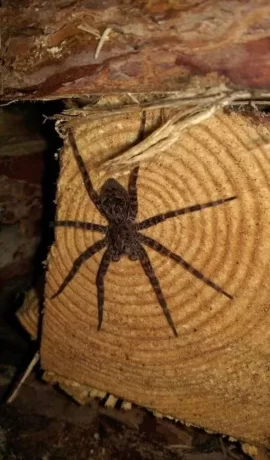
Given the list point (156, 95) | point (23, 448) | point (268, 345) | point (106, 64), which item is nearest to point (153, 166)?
point (156, 95)

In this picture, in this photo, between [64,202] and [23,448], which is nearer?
[64,202]

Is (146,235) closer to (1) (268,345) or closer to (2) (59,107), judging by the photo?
(1) (268,345)

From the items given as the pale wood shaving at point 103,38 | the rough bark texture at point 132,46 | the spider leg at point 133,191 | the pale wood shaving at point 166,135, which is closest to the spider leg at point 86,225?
the spider leg at point 133,191

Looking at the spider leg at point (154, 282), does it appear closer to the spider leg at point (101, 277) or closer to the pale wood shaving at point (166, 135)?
the spider leg at point (101, 277)

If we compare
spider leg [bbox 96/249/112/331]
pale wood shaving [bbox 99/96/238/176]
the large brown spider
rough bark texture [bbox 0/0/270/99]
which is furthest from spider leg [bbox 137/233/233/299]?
rough bark texture [bbox 0/0/270/99]

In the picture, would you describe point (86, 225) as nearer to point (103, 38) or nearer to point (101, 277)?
point (101, 277)

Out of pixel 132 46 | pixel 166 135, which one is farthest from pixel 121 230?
pixel 132 46

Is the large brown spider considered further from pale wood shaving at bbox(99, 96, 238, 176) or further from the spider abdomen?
pale wood shaving at bbox(99, 96, 238, 176)
